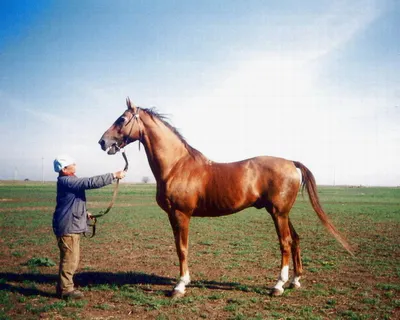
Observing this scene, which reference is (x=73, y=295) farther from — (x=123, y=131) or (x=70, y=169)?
(x=123, y=131)

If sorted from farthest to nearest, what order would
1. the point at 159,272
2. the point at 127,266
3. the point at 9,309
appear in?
the point at 127,266 < the point at 159,272 < the point at 9,309

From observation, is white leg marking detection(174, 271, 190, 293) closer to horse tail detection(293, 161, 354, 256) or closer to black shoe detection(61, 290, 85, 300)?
black shoe detection(61, 290, 85, 300)

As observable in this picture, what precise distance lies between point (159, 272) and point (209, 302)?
2.54 meters

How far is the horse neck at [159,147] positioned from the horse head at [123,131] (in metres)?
0.20

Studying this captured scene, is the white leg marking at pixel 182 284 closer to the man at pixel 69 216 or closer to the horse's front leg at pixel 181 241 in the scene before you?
the horse's front leg at pixel 181 241

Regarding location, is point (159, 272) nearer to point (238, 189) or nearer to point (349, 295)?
point (238, 189)

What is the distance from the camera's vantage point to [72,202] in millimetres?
5453

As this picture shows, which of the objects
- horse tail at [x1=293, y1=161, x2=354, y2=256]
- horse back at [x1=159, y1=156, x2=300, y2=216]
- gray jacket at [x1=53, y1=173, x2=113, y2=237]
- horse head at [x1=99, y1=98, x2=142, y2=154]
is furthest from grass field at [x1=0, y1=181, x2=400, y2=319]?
horse head at [x1=99, y1=98, x2=142, y2=154]

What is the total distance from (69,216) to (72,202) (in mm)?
264

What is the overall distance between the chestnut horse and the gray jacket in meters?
0.77

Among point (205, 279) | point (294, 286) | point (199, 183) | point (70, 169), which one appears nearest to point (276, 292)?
point (294, 286)

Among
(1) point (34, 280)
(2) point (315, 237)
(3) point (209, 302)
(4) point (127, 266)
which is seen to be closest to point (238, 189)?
(3) point (209, 302)

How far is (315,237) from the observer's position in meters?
12.9

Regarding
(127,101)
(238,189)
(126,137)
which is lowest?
(238,189)
